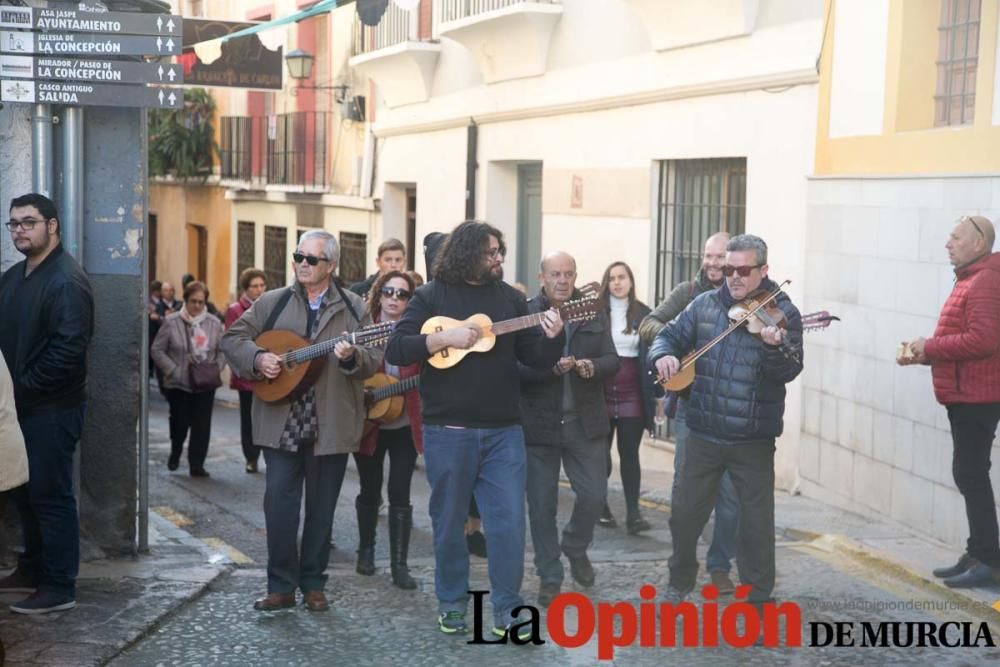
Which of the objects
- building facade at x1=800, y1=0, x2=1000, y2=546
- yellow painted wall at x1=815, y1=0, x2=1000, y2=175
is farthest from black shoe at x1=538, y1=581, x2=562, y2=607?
yellow painted wall at x1=815, y1=0, x2=1000, y2=175

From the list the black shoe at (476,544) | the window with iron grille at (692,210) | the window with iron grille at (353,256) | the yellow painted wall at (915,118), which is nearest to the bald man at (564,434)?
the black shoe at (476,544)

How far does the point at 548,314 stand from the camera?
695cm

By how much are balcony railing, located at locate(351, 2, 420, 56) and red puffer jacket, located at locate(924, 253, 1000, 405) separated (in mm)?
12087

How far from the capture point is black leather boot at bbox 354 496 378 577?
8438mm

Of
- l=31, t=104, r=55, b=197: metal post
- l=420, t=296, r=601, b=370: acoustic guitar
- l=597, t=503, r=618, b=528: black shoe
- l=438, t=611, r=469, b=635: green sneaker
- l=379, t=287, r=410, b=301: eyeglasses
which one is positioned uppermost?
l=31, t=104, r=55, b=197: metal post

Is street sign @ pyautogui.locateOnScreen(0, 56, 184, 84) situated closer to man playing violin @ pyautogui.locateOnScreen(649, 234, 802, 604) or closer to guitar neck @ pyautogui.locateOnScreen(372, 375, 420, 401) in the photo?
guitar neck @ pyautogui.locateOnScreen(372, 375, 420, 401)

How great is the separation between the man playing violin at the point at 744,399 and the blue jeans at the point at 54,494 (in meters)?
2.87

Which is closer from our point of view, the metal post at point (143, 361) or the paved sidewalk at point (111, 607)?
the paved sidewalk at point (111, 607)

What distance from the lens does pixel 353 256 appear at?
2270cm

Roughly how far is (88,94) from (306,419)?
2.07 meters

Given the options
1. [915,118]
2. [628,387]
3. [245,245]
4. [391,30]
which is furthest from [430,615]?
[245,245]

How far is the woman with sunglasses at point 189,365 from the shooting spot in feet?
42.5

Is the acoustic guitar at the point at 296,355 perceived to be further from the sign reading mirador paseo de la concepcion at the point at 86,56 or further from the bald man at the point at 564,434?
the sign reading mirador paseo de la concepcion at the point at 86,56

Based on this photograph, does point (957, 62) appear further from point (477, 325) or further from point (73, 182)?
point (73, 182)
